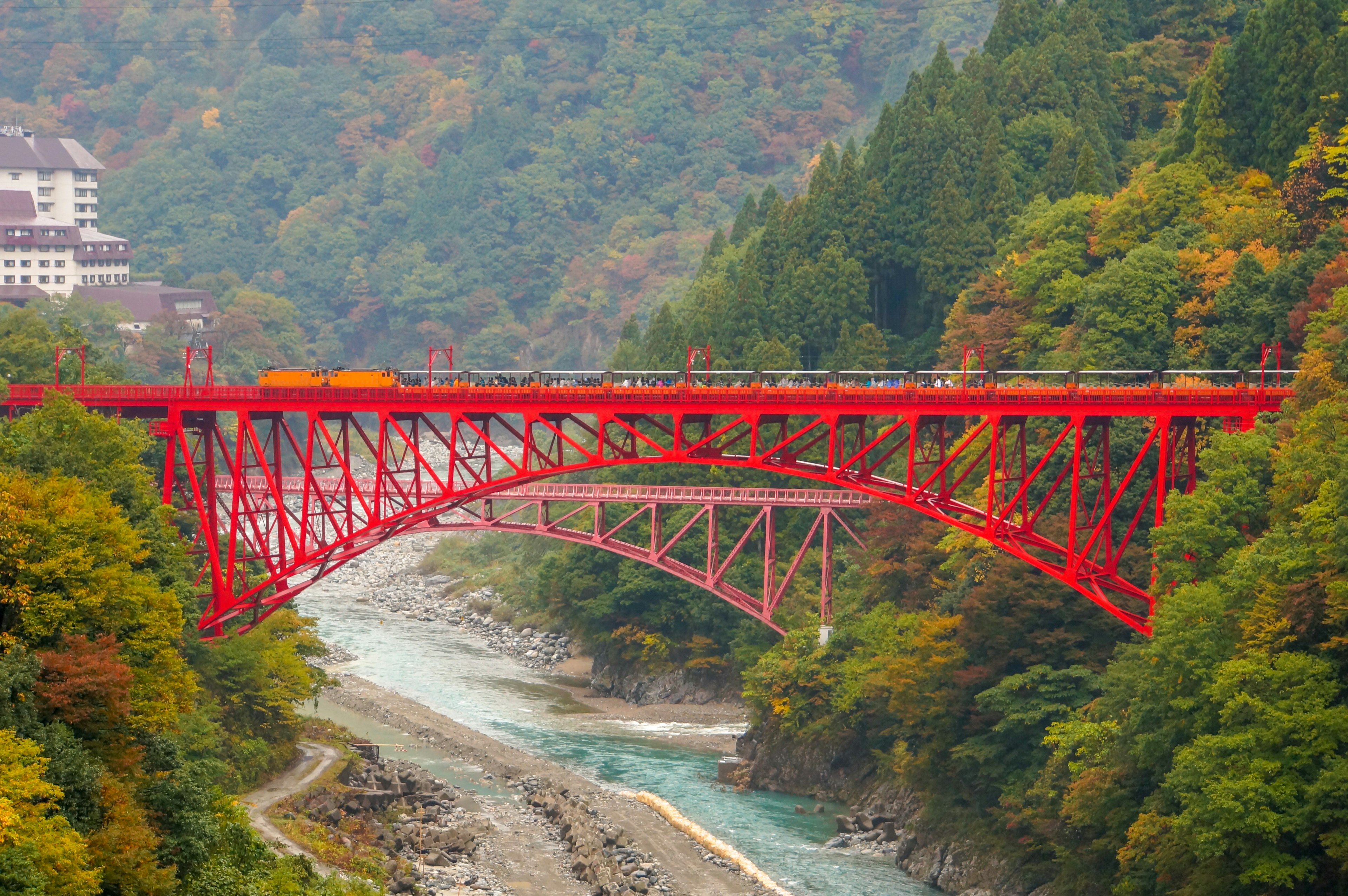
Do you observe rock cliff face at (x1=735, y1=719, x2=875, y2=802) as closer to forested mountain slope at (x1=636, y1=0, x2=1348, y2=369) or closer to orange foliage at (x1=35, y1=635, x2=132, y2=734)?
forested mountain slope at (x1=636, y1=0, x2=1348, y2=369)

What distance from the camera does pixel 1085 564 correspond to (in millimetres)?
63500

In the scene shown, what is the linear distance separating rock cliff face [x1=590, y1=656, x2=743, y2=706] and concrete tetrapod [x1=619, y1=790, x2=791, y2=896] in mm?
19710

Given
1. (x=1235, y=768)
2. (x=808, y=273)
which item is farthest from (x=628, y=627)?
(x=1235, y=768)

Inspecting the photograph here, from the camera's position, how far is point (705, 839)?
231 feet

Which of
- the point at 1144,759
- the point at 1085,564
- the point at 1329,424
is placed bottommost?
the point at 1144,759

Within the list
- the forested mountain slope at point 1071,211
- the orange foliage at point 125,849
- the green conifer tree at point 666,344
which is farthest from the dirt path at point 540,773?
the forested mountain slope at point 1071,211

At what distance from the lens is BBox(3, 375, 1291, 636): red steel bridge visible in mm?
63500

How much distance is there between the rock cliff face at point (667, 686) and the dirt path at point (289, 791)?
972 inches

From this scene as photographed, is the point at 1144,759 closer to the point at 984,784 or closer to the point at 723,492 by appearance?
the point at 984,784

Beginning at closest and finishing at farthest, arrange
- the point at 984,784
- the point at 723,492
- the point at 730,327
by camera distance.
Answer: the point at 984,784 → the point at 723,492 → the point at 730,327

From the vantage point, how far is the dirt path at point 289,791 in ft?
198

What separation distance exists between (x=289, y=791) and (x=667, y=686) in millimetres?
32487

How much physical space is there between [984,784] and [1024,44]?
205 feet

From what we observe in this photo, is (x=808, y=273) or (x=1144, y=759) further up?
(x=808, y=273)
